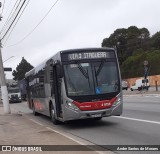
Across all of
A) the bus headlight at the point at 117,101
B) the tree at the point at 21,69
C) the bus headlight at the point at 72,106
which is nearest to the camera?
the bus headlight at the point at 72,106

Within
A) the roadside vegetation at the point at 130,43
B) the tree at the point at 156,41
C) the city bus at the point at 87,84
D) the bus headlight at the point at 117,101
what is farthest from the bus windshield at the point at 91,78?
the tree at the point at 156,41

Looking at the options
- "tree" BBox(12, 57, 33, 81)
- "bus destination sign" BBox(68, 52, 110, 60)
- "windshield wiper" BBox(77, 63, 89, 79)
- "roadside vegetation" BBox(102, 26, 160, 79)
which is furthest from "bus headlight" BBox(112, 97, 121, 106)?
"tree" BBox(12, 57, 33, 81)

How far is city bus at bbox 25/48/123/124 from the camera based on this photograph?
1488 centimetres

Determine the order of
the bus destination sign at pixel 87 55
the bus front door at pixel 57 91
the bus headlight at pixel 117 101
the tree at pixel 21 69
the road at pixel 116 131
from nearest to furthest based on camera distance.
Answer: the road at pixel 116 131 → the bus headlight at pixel 117 101 → the bus destination sign at pixel 87 55 → the bus front door at pixel 57 91 → the tree at pixel 21 69

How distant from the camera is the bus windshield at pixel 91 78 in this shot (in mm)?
15000

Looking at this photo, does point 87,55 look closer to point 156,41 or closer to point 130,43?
point 156,41

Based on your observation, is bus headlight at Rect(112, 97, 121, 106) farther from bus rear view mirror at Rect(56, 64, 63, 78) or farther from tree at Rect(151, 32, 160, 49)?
tree at Rect(151, 32, 160, 49)

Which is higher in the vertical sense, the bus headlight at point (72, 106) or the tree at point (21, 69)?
the tree at point (21, 69)

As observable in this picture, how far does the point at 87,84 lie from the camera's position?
15055mm

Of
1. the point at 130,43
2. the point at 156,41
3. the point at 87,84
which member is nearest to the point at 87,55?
the point at 87,84

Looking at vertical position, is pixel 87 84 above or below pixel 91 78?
below

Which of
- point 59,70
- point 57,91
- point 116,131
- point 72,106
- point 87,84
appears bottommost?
point 116,131

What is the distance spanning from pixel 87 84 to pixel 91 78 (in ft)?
0.90

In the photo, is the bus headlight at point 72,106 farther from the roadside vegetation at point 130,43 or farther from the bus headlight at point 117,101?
the roadside vegetation at point 130,43
